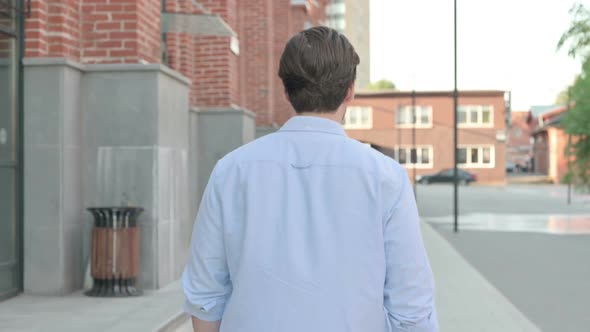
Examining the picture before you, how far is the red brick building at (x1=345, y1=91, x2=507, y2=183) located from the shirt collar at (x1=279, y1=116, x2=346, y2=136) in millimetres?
69829

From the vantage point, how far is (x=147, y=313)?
7.69m

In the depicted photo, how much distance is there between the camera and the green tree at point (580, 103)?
22688 millimetres

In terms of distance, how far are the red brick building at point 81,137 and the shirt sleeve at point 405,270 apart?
7056mm

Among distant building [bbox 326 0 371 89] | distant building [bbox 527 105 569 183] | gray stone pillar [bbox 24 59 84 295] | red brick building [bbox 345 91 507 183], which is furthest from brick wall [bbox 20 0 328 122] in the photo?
distant building [bbox 326 0 371 89]

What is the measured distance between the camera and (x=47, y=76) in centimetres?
892

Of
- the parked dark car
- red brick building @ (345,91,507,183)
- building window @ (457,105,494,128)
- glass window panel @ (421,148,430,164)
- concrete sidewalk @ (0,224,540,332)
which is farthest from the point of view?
glass window panel @ (421,148,430,164)

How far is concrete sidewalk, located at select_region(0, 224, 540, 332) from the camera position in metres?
7.07

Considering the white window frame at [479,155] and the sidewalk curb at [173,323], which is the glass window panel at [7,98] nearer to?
the sidewalk curb at [173,323]

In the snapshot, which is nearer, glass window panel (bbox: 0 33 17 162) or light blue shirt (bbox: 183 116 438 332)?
light blue shirt (bbox: 183 116 438 332)

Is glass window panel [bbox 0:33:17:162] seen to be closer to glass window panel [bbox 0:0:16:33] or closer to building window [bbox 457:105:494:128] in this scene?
glass window panel [bbox 0:0:16:33]

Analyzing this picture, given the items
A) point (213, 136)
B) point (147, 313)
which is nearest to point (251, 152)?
point (147, 313)

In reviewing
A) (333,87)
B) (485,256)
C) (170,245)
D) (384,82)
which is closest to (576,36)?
(485,256)

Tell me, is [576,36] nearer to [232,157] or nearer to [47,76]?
[47,76]

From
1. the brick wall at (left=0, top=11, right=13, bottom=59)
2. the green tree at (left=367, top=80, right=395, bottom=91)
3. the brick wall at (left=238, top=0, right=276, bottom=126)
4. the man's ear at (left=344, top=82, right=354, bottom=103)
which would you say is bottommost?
the man's ear at (left=344, top=82, right=354, bottom=103)
